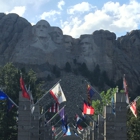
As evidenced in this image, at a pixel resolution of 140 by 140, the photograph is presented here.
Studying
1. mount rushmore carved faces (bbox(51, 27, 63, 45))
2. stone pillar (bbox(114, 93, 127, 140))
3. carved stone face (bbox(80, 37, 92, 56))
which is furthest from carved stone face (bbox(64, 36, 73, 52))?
stone pillar (bbox(114, 93, 127, 140))

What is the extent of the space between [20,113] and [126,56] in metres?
83.9

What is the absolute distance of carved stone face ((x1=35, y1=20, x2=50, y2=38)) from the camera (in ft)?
330

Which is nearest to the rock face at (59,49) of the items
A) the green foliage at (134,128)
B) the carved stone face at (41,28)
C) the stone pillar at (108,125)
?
the carved stone face at (41,28)

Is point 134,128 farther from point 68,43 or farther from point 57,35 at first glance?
point 68,43

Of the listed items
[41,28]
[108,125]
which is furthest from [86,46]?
[108,125]

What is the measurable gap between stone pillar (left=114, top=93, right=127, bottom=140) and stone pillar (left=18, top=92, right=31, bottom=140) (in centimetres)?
→ 554

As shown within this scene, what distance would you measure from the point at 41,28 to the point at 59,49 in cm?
648

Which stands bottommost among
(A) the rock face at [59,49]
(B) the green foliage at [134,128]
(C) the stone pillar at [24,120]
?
(C) the stone pillar at [24,120]

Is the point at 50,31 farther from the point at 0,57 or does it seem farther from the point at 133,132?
the point at 133,132

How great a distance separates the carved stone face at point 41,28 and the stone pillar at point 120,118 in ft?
243

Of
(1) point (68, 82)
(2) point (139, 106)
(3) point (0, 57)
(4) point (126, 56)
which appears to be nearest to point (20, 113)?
(2) point (139, 106)

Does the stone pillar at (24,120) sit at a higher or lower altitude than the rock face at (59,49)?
lower

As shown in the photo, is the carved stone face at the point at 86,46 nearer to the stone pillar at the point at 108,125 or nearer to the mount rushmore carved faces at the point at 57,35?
the mount rushmore carved faces at the point at 57,35

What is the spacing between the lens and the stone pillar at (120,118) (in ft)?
89.4
